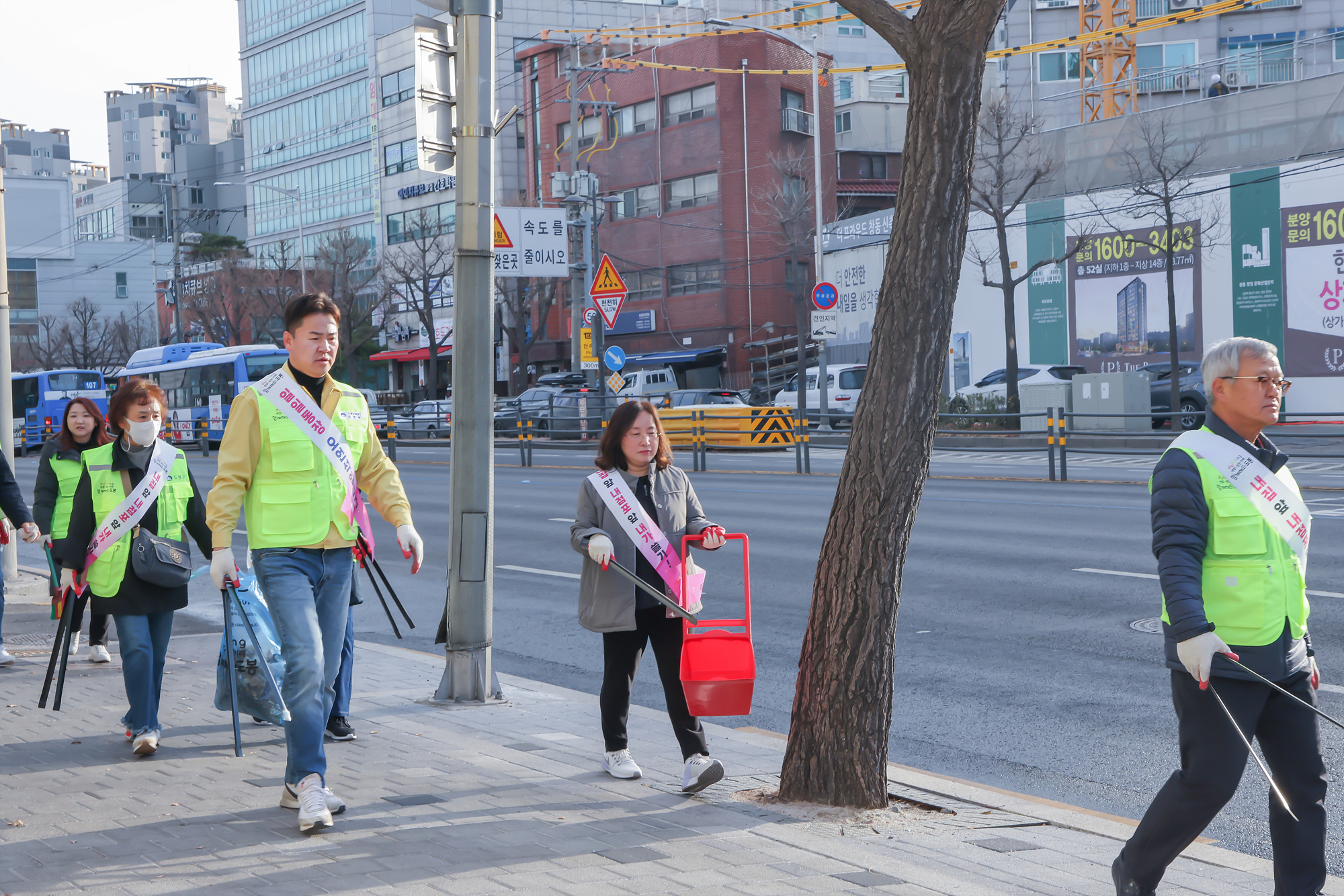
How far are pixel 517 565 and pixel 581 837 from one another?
9005mm

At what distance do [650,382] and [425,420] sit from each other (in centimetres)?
794

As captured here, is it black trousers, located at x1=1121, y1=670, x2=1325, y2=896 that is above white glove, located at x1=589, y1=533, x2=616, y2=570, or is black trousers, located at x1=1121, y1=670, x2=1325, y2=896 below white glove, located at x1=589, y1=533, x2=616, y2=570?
below

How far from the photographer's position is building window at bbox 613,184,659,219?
5659cm

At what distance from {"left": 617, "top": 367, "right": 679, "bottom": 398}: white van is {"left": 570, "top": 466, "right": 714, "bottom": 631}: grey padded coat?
3712cm

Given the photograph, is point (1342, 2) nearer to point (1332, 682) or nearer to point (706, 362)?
point (706, 362)

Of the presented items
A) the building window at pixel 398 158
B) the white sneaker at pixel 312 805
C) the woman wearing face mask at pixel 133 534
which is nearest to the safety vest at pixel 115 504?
the woman wearing face mask at pixel 133 534

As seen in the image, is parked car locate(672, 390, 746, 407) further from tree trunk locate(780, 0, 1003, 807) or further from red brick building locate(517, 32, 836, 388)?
tree trunk locate(780, 0, 1003, 807)

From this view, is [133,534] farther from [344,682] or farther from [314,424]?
[314,424]

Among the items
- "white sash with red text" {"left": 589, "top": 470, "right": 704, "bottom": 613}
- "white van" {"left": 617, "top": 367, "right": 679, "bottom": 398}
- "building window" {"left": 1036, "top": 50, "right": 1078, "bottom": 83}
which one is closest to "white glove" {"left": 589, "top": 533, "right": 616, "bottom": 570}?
"white sash with red text" {"left": 589, "top": 470, "right": 704, "bottom": 613}

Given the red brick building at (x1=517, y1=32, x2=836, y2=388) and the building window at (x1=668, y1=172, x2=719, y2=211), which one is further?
the building window at (x1=668, y1=172, x2=719, y2=211)

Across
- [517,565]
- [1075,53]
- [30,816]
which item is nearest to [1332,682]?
[30,816]

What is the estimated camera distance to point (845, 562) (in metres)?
5.11

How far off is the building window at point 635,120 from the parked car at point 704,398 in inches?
901

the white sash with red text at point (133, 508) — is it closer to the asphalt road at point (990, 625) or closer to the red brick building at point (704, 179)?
the asphalt road at point (990, 625)
